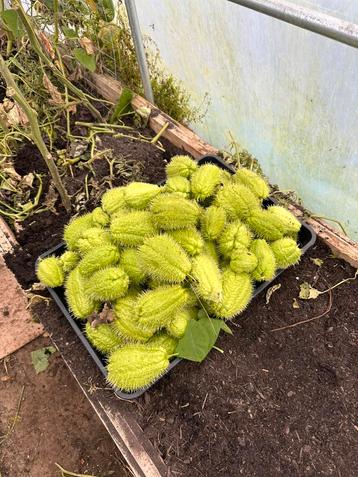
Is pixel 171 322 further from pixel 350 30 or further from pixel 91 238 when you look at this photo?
pixel 350 30

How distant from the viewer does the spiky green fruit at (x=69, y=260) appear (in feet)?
5.38

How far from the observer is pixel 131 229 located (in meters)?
1.53

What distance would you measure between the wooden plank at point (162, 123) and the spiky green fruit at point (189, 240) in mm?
688

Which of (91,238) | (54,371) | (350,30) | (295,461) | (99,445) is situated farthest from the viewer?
(54,371)

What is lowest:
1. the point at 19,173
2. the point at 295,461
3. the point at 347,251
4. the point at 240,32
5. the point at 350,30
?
the point at 295,461

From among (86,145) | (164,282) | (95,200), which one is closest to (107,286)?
Answer: (164,282)

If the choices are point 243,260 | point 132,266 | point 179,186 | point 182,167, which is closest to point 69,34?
point 182,167

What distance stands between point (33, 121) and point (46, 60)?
523 mm

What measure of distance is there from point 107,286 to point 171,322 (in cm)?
23

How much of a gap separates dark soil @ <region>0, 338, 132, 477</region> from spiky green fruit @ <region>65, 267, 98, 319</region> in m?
0.81

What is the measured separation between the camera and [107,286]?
4.73 ft

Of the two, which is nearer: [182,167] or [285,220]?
[285,220]

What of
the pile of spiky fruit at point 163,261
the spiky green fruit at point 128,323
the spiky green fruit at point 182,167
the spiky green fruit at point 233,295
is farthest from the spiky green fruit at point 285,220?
the spiky green fruit at point 128,323

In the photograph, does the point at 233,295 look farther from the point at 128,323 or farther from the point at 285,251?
the point at 128,323
